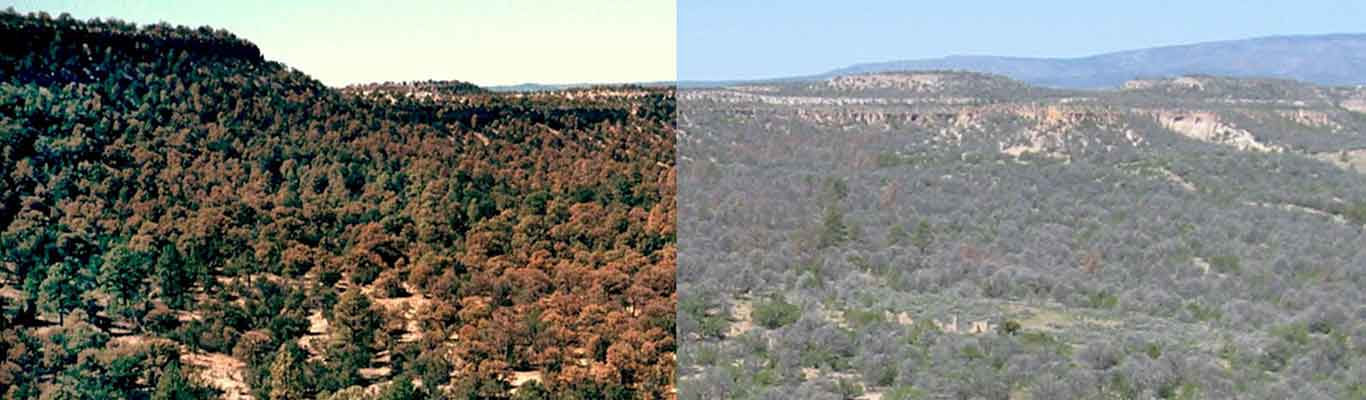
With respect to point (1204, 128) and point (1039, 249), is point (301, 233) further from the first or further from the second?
point (1204, 128)

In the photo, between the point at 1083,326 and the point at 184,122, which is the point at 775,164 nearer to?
the point at 1083,326

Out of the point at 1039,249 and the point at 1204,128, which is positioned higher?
the point at 1204,128

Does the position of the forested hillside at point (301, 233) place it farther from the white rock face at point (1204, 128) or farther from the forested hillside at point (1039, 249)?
the white rock face at point (1204, 128)

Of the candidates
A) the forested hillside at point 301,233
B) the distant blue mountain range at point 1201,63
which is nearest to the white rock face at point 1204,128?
the distant blue mountain range at point 1201,63

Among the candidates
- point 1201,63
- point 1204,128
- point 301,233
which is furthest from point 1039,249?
point 301,233

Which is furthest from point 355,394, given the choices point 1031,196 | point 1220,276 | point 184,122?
point 184,122
